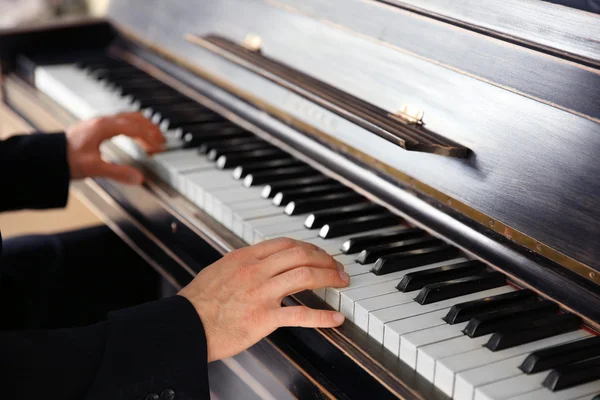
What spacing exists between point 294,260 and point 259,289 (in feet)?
0.23

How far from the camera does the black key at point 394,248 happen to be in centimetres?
123

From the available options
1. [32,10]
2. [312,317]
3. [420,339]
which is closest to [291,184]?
[312,317]

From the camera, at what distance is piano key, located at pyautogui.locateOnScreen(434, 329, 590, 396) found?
948mm

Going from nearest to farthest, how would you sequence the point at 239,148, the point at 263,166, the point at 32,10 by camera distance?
the point at 263,166 → the point at 239,148 → the point at 32,10

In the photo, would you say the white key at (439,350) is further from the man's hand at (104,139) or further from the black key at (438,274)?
the man's hand at (104,139)

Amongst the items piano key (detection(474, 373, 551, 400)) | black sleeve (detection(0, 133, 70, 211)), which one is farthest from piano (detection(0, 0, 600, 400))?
black sleeve (detection(0, 133, 70, 211))

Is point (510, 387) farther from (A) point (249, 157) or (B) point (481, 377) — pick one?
(A) point (249, 157)

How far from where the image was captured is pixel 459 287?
114 cm

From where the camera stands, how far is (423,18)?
1.39 metres

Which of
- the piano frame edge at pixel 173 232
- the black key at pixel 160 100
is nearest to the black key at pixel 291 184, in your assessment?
the piano frame edge at pixel 173 232

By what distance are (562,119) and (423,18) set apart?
0.37 metres

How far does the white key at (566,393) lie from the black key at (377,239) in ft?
1.42

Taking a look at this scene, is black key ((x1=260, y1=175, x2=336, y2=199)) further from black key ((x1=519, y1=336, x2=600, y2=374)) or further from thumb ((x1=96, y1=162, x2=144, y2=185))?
black key ((x1=519, y1=336, x2=600, y2=374))

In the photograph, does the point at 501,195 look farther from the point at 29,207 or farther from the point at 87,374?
the point at 29,207
